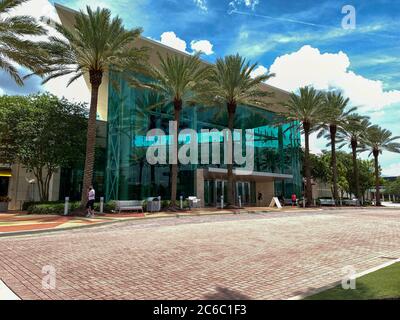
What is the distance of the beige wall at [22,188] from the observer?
99.5ft

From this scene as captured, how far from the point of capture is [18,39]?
18531mm

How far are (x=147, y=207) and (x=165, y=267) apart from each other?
18640mm

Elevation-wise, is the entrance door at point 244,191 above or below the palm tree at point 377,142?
below

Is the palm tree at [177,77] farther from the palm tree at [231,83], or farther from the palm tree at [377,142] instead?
the palm tree at [377,142]

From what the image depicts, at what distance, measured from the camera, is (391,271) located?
671cm

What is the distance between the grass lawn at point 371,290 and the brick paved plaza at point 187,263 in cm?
53

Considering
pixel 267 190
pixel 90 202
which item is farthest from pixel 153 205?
pixel 267 190

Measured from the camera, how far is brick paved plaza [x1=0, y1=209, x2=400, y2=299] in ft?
19.1

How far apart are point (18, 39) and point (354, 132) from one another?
4451 centimetres

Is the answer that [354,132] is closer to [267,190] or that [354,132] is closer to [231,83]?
[267,190]

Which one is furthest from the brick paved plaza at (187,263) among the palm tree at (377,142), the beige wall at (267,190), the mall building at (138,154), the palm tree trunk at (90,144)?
the palm tree at (377,142)
